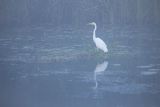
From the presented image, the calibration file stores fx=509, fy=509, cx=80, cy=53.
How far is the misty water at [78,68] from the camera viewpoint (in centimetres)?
384

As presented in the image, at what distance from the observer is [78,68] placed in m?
4.65

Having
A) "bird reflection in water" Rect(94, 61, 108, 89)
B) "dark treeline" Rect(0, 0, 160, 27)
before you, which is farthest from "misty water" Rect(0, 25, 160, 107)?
"dark treeline" Rect(0, 0, 160, 27)

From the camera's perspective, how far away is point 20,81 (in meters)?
4.29

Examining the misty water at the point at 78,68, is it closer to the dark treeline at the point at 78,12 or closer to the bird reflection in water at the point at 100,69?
the bird reflection in water at the point at 100,69

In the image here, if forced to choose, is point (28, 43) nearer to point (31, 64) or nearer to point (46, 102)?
point (31, 64)

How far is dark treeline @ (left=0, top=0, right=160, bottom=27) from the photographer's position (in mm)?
6219

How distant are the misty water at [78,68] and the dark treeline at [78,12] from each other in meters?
0.11

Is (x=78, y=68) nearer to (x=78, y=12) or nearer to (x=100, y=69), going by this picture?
(x=100, y=69)

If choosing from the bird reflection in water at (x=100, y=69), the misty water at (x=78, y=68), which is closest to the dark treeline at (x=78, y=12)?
the misty water at (x=78, y=68)

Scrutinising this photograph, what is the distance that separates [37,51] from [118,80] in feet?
4.56

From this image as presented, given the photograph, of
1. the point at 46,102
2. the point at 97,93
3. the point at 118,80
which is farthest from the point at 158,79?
the point at 46,102

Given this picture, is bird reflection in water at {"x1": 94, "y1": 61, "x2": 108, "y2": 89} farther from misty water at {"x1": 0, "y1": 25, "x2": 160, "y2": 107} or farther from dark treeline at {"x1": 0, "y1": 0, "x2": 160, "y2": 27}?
dark treeline at {"x1": 0, "y1": 0, "x2": 160, "y2": 27}

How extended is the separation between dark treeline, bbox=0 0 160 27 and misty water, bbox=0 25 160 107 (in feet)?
0.37

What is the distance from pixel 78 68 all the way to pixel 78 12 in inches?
72.8
